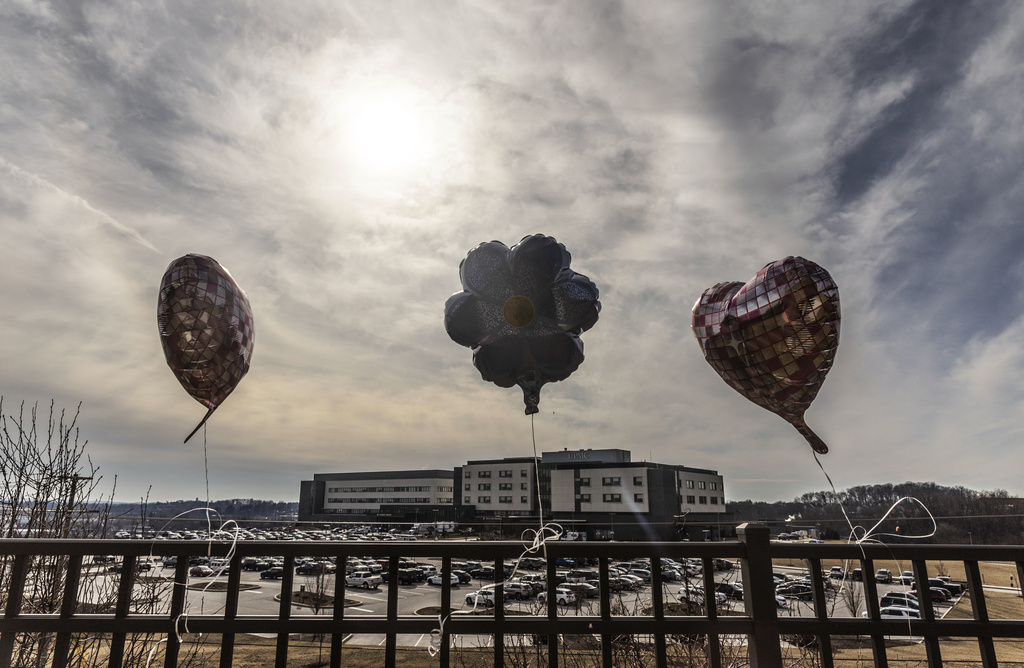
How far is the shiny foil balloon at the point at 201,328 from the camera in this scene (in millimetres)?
2213

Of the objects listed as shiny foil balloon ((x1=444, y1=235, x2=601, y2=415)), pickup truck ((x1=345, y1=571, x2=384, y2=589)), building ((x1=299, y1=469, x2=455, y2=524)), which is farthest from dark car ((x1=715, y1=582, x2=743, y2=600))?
building ((x1=299, y1=469, x2=455, y2=524))

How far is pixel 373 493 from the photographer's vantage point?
109 ft

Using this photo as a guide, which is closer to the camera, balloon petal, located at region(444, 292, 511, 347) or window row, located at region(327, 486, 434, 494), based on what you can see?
balloon petal, located at region(444, 292, 511, 347)

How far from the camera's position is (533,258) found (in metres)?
2.36

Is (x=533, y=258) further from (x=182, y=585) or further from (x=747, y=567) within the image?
(x=182, y=585)

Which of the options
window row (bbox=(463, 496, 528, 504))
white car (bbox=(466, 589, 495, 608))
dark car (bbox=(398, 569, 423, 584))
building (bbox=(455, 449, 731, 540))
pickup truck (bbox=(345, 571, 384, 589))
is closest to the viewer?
white car (bbox=(466, 589, 495, 608))

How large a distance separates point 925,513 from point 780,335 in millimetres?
2201

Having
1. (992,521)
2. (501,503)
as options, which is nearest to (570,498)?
(501,503)

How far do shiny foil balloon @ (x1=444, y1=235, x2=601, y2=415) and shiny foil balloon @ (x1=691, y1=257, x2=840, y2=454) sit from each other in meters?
0.60

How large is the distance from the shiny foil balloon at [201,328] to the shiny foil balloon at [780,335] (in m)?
2.12

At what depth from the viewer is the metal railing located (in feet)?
6.07

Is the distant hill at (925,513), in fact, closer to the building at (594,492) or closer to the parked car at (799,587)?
the parked car at (799,587)

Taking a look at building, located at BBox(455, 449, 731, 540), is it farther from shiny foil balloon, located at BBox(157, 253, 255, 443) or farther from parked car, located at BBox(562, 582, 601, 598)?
shiny foil balloon, located at BBox(157, 253, 255, 443)

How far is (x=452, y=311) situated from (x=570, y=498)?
1095 inches
